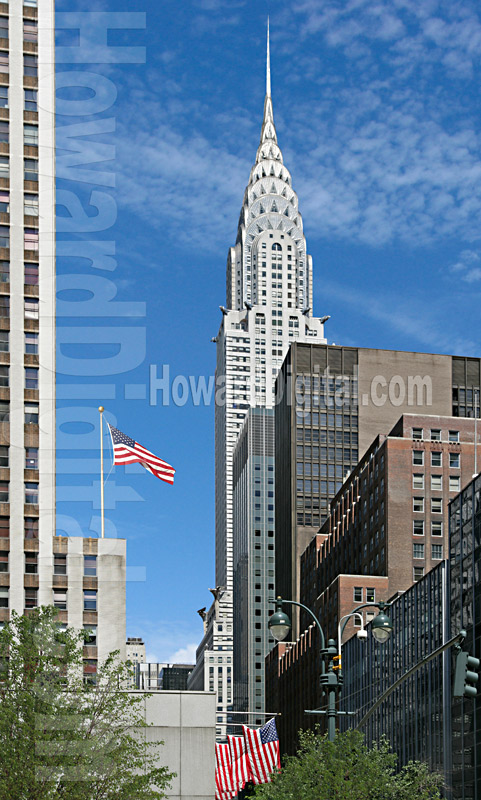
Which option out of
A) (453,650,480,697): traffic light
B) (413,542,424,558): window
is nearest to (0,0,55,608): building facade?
(413,542,424,558): window

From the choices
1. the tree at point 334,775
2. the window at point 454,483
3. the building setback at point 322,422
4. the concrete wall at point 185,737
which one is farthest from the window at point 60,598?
the building setback at point 322,422

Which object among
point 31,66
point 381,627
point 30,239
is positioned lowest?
point 381,627

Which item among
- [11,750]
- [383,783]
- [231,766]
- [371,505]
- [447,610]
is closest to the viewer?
[11,750]

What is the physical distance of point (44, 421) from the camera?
9844cm

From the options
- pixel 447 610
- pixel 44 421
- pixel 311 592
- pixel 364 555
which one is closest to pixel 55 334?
pixel 44 421

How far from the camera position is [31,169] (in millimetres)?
100500

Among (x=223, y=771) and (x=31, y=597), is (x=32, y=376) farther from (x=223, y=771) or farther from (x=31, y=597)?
(x=223, y=771)

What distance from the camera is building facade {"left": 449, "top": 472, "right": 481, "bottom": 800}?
75.4m

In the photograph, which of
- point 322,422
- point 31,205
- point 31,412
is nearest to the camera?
point 31,412

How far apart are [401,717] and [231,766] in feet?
97.6

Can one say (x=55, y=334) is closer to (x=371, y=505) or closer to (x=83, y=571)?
(x=83, y=571)

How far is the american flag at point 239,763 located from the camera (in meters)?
70.8

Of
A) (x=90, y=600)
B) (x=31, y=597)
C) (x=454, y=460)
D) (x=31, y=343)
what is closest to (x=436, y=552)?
(x=454, y=460)

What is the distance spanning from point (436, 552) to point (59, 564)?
42.1 m
